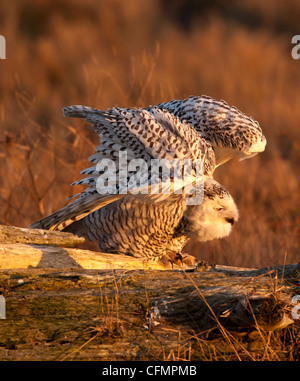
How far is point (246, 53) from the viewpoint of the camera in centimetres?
1104

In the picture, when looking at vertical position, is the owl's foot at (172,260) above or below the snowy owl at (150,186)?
below

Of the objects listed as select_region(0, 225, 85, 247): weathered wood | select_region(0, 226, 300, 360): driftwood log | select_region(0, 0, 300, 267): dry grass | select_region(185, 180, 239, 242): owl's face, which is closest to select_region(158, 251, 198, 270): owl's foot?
select_region(185, 180, 239, 242): owl's face

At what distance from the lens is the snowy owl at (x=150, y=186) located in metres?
3.92

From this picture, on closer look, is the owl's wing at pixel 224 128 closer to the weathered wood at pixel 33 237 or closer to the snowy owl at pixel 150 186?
the snowy owl at pixel 150 186

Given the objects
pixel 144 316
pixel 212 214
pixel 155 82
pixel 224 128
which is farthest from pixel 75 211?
pixel 155 82

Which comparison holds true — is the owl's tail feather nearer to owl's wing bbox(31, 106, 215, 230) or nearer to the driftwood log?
owl's wing bbox(31, 106, 215, 230)

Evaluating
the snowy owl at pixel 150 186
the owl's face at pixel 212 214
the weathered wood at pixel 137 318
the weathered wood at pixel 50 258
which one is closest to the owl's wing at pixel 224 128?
the snowy owl at pixel 150 186

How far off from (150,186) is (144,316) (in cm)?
134

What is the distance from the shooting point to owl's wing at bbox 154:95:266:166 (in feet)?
14.3

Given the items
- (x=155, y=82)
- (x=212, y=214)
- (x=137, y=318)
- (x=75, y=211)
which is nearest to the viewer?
(x=137, y=318)

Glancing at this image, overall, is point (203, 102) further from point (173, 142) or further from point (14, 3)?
point (14, 3)

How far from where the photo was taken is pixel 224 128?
14.5ft

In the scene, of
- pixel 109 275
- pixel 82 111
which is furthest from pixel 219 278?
pixel 82 111

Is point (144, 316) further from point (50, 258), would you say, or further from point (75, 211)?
point (75, 211)
